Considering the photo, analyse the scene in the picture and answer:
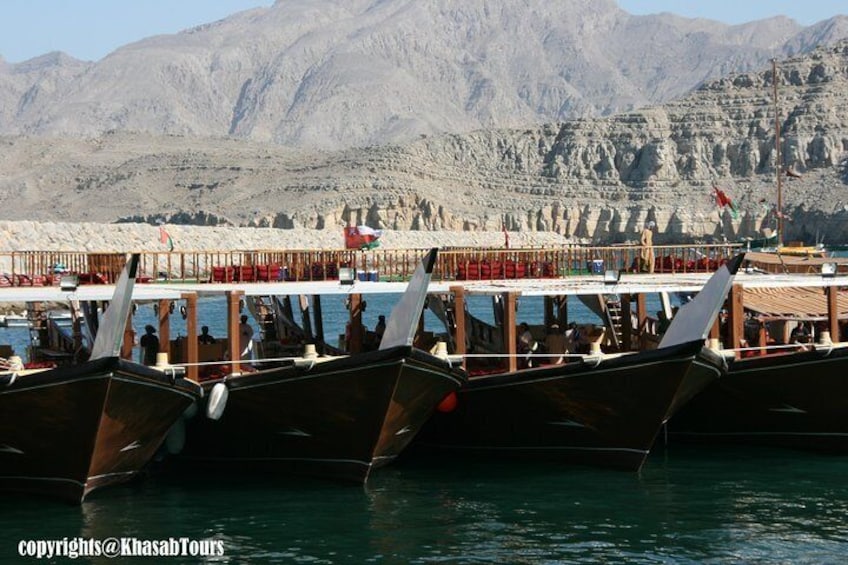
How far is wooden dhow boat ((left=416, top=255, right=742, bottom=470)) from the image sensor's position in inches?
929

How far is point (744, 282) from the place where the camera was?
28.8 m

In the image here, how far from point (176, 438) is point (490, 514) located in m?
6.06

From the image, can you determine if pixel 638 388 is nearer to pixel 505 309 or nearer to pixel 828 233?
pixel 505 309

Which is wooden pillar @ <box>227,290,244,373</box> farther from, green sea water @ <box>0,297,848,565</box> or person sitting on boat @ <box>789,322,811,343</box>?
person sitting on boat @ <box>789,322,811,343</box>

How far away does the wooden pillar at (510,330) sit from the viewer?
84.1 ft

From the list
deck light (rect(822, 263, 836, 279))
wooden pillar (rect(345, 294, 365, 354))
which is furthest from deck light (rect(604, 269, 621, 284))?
wooden pillar (rect(345, 294, 365, 354))

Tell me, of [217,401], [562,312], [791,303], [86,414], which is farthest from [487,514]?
[791,303]

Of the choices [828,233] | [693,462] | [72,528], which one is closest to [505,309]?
[693,462]

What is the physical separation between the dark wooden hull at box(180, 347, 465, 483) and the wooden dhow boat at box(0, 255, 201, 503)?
126 cm

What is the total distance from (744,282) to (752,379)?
119 inches

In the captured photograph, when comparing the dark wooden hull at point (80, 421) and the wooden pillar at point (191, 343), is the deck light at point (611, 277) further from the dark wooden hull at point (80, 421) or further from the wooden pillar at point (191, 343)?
the dark wooden hull at point (80, 421)

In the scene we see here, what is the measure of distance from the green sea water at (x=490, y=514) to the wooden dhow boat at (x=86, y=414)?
1.37ft

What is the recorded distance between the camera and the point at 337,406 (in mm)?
23391

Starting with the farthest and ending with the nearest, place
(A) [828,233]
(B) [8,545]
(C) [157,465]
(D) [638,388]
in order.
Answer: (A) [828,233] < (C) [157,465] < (D) [638,388] < (B) [8,545]
